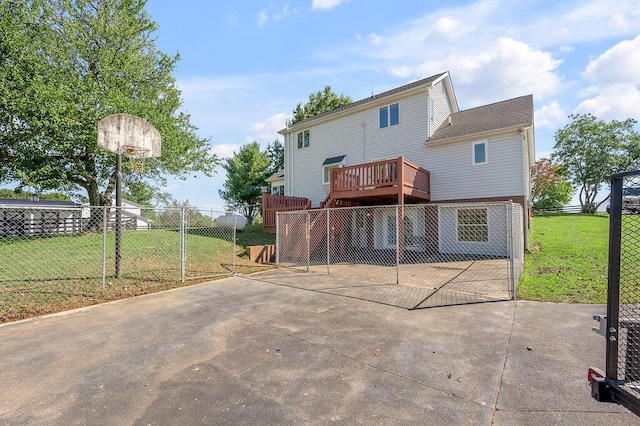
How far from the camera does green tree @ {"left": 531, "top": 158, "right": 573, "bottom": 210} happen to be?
26.5 meters

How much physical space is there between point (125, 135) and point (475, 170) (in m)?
11.8

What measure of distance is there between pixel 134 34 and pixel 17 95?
610 cm

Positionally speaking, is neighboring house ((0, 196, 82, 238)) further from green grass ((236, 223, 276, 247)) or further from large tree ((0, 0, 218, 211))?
green grass ((236, 223, 276, 247))

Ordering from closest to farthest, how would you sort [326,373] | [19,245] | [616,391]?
[616,391], [326,373], [19,245]

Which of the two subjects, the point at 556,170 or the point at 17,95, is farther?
the point at 556,170

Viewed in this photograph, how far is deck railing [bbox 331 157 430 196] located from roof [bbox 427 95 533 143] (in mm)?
1997

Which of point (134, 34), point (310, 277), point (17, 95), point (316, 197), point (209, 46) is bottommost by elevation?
point (310, 277)

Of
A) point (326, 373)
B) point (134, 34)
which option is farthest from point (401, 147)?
point (134, 34)

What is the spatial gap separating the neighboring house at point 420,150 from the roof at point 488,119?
0.13 feet

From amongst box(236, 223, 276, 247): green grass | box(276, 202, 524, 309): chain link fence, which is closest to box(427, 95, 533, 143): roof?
box(276, 202, 524, 309): chain link fence

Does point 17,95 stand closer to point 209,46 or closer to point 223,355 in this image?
point 209,46

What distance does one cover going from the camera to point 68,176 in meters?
13.3

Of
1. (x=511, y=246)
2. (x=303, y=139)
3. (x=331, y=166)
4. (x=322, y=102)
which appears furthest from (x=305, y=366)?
(x=322, y=102)

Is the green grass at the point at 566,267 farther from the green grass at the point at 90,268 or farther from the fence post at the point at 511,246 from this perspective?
the green grass at the point at 90,268
